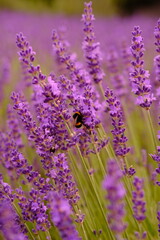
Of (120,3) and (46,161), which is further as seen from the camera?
(120,3)

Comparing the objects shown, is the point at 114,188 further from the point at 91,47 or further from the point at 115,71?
the point at 115,71

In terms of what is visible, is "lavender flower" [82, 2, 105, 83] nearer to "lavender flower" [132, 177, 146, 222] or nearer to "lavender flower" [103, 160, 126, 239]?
"lavender flower" [132, 177, 146, 222]

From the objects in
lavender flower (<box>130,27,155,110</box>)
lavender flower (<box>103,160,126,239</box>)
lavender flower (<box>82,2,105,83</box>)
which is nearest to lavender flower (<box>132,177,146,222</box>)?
lavender flower (<box>103,160,126,239</box>)

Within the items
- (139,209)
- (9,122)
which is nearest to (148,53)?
(9,122)

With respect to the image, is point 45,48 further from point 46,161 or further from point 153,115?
point 46,161

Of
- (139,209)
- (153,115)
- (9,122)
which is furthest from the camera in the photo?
(153,115)

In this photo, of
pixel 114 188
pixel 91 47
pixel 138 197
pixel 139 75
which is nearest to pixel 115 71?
pixel 91 47

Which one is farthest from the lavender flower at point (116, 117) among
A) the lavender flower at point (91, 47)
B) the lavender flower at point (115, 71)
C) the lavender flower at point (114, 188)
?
the lavender flower at point (115, 71)
